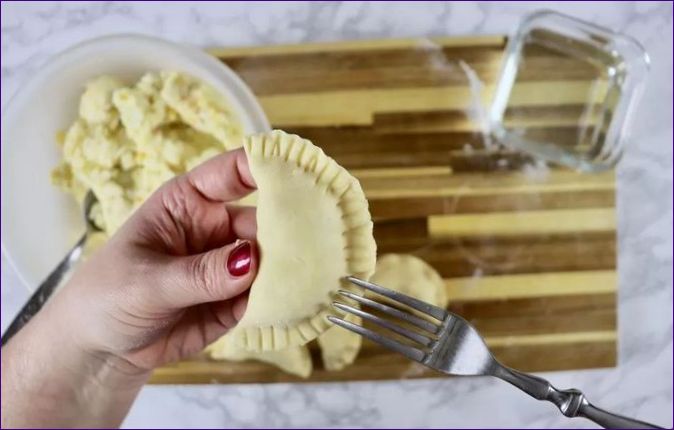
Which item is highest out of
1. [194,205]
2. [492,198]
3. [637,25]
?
[637,25]

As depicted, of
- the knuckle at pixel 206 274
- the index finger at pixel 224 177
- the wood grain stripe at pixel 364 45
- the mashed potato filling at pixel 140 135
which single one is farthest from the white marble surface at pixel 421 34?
the knuckle at pixel 206 274

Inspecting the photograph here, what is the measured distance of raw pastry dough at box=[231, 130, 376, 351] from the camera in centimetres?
57

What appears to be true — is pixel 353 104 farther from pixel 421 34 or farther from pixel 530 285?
pixel 530 285

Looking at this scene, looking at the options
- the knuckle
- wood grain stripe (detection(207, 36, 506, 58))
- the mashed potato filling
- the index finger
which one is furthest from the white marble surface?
the knuckle

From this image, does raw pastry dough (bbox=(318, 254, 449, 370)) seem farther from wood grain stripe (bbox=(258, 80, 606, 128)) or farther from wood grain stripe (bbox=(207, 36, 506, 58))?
wood grain stripe (bbox=(207, 36, 506, 58))

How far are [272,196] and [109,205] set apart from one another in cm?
48

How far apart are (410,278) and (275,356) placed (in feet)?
0.78

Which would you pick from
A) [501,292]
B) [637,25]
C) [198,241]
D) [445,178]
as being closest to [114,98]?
[198,241]

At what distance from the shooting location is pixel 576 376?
106 centimetres

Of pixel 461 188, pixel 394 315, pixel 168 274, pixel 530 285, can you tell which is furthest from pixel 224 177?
pixel 530 285

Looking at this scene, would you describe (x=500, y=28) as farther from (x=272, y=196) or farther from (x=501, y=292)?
(x=272, y=196)

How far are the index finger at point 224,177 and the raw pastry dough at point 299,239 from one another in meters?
0.18

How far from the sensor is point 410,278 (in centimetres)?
102

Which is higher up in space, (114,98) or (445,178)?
(114,98)
